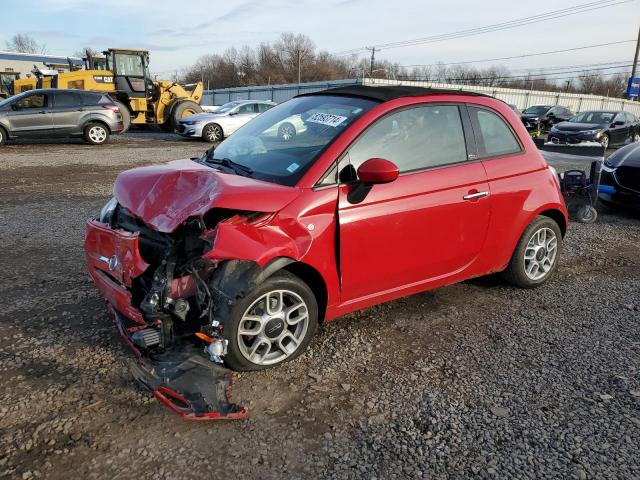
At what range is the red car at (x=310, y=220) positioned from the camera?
284 cm

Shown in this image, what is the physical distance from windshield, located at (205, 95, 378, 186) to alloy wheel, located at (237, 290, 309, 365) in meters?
0.75

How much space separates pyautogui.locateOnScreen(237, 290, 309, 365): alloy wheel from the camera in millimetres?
2961

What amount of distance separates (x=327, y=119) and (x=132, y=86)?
18.4 meters

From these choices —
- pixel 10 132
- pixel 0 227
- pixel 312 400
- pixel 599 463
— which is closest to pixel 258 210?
pixel 312 400

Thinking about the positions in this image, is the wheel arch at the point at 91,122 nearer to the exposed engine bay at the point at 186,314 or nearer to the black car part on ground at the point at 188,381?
the exposed engine bay at the point at 186,314

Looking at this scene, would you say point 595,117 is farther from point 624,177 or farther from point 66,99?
point 66,99

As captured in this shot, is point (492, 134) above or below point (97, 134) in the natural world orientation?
above

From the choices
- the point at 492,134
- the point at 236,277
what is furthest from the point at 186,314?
the point at 492,134

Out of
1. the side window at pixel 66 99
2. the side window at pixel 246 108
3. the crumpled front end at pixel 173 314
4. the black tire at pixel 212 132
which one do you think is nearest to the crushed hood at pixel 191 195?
the crumpled front end at pixel 173 314

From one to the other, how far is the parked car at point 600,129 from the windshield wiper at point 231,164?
633 inches

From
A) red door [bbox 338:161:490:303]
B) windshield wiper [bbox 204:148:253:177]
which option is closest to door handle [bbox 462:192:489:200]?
red door [bbox 338:161:490:303]

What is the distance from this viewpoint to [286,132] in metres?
3.78

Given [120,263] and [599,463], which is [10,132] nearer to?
[120,263]

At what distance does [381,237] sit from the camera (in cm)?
329
